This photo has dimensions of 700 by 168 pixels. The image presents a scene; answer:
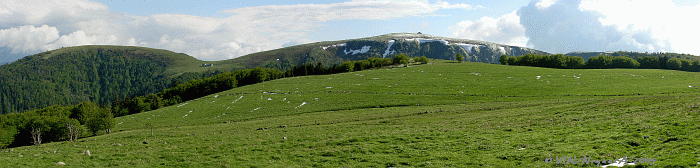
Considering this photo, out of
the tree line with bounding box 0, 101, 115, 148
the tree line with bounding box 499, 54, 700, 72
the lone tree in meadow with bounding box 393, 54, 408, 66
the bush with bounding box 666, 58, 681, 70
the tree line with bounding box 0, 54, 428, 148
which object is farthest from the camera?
the lone tree in meadow with bounding box 393, 54, 408, 66

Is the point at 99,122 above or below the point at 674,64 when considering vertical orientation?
below

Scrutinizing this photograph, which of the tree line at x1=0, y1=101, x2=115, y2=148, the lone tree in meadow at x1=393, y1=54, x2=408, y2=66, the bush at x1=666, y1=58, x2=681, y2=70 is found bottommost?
the tree line at x1=0, y1=101, x2=115, y2=148

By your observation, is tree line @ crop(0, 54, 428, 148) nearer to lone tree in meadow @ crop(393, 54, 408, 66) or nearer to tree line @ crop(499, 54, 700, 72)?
lone tree in meadow @ crop(393, 54, 408, 66)

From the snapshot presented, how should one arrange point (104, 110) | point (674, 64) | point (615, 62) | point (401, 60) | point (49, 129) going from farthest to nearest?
point (401, 60), point (615, 62), point (674, 64), point (104, 110), point (49, 129)

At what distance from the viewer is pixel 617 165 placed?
13898mm

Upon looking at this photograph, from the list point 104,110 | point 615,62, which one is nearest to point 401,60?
point 615,62

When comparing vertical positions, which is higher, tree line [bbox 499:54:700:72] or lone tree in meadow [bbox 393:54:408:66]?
lone tree in meadow [bbox 393:54:408:66]

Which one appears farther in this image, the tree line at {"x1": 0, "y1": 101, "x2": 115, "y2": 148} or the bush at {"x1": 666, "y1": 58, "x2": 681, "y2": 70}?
the bush at {"x1": 666, "y1": 58, "x2": 681, "y2": 70}

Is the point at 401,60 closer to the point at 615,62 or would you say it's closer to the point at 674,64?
the point at 615,62

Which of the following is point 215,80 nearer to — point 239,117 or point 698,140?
point 239,117

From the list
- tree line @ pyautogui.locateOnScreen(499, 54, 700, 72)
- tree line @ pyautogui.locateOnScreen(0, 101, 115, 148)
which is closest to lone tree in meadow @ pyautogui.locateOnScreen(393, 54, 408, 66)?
tree line @ pyautogui.locateOnScreen(499, 54, 700, 72)

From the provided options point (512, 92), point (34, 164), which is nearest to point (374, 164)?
point (34, 164)

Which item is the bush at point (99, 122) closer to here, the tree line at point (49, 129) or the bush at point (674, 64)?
the tree line at point (49, 129)

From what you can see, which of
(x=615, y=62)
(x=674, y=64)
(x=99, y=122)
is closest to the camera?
(x=99, y=122)
